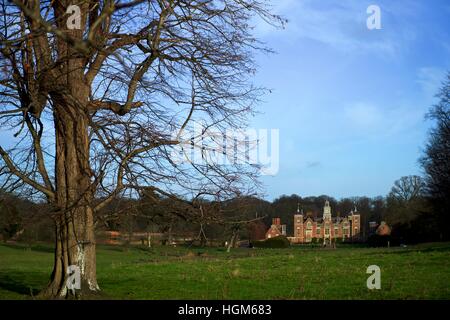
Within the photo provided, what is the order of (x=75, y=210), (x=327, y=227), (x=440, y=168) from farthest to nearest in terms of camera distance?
(x=327, y=227), (x=440, y=168), (x=75, y=210)

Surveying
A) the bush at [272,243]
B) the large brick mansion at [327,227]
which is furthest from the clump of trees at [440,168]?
the large brick mansion at [327,227]

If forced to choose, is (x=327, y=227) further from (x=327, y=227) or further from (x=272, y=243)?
(x=272, y=243)

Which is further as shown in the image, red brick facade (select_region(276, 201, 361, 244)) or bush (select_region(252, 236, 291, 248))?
red brick facade (select_region(276, 201, 361, 244))

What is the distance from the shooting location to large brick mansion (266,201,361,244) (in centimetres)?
11319

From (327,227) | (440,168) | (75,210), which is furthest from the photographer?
(327,227)

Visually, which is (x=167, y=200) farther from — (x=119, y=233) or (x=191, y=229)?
(x=119, y=233)

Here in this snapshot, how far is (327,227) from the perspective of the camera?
114 meters

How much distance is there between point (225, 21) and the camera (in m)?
12.4

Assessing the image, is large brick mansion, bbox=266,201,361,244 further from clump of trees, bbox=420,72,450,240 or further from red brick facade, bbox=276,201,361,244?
clump of trees, bbox=420,72,450,240

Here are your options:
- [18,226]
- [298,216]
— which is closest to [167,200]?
[18,226]

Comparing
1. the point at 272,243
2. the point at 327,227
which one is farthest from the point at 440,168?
the point at 327,227

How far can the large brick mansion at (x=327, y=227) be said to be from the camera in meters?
113

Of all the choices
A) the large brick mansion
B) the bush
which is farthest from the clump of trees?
the large brick mansion
